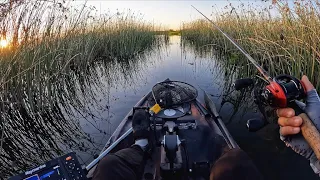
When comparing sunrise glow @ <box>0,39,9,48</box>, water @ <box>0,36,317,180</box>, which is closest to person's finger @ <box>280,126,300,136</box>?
water @ <box>0,36,317,180</box>

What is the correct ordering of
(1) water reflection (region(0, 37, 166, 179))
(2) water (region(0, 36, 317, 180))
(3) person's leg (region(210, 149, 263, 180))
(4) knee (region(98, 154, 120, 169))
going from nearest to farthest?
(3) person's leg (region(210, 149, 263, 180))
(4) knee (region(98, 154, 120, 169))
(2) water (region(0, 36, 317, 180))
(1) water reflection (region(0, 37, 166, 179))

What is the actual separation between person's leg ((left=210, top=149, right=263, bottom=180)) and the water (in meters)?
1.56

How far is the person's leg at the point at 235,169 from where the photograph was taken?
1.53 metres

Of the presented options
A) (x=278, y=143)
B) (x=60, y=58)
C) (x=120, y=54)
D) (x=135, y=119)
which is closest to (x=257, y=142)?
(x=278, y=143)

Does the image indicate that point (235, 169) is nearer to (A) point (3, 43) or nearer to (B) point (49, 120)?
(B) point (49, 120)

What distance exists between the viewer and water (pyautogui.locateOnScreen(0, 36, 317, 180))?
125 inches

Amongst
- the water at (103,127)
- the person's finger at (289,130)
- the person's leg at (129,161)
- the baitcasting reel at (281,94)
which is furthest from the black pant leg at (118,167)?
the water at (103,127)

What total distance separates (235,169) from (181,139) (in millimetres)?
1134

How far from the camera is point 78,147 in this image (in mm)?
3643

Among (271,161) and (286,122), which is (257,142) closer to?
(271,161)

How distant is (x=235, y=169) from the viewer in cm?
156

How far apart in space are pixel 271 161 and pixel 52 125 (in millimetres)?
3492

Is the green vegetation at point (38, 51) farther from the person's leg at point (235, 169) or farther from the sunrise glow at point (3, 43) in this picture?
the person's leg at point (235, 169)

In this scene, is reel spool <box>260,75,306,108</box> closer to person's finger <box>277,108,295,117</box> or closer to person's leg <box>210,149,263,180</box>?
person's finger <box>277,108,295,117</box>
